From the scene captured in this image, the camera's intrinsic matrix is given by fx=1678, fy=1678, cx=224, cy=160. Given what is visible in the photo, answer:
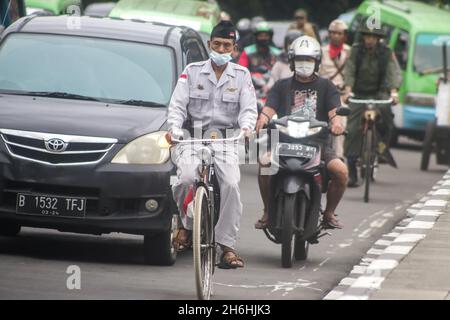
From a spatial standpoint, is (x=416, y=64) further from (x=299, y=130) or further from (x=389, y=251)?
(x=389, y=251)

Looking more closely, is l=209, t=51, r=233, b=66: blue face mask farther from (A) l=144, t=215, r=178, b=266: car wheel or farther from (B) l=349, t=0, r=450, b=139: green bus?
(B) l=349, t=0, r=450, b=139: green bus

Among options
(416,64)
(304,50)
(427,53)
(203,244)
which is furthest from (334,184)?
(427,53)

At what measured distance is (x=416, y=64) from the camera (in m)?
31.2

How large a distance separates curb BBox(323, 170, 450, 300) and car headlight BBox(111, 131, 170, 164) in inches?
63.7

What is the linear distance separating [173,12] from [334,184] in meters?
13.0

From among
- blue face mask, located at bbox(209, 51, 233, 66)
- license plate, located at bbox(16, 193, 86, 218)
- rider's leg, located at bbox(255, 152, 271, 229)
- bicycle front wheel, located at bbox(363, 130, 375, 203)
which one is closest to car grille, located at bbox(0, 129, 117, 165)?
license plate, located at bbox(16, 193, 86, 218)

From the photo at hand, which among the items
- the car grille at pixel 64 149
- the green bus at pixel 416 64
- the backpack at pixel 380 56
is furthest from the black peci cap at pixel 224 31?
the green bus at pixel 416 64

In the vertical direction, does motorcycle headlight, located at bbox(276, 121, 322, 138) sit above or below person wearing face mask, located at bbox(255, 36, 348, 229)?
below

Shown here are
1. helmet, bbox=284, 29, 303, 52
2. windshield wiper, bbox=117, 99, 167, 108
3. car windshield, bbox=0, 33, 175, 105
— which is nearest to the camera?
windshield wiper, bbox=117, 99, 167, 108

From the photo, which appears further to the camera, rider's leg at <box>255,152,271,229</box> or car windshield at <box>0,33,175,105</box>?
car windshield at <box>0,33,175,105</box>

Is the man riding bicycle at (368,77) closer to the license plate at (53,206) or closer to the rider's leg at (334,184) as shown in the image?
the rider's leg at (334,184)

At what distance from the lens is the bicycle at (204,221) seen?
33.7 ft

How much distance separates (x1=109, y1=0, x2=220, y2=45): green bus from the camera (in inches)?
995
